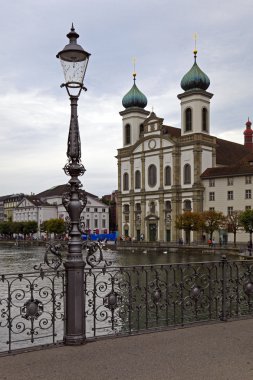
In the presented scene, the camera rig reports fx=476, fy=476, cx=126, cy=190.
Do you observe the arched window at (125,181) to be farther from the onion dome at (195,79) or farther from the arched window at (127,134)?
the onion dome at (195,79)

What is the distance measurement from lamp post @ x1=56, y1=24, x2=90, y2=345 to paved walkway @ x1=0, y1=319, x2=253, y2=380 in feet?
1.57

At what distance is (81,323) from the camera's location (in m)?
7.54

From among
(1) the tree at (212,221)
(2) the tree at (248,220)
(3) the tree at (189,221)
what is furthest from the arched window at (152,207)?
(2) the tree at (248,220)

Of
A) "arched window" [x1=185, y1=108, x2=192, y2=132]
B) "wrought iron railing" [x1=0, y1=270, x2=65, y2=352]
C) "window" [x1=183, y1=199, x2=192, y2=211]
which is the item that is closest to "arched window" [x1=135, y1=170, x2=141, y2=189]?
"window" [x1=183, y1=199, x2=192, y2=211]

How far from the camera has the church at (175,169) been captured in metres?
65.1

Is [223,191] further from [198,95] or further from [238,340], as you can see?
[238,340]

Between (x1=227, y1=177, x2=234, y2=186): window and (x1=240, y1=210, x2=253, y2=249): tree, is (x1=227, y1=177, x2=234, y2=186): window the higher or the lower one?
the higher one

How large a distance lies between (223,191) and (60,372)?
198 feet

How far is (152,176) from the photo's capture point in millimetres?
75000

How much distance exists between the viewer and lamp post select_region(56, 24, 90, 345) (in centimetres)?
752

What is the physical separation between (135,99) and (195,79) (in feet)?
45.9

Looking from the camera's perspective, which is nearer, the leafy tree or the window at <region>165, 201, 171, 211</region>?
the window at <region>165, 201, 171, 211</region>

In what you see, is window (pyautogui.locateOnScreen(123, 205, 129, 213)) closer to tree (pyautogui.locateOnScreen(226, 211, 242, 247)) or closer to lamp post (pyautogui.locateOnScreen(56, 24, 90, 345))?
tree (pyautogui.locateOnScreen(226, 211, 242, 247))

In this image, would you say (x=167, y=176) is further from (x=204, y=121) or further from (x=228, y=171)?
(x=228, y=171)
